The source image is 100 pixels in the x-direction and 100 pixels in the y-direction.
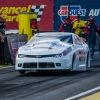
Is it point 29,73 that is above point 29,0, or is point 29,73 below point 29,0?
below

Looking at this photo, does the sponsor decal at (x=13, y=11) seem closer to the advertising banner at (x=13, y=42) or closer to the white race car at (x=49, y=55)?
the advertising banner at (x=13, y=42)

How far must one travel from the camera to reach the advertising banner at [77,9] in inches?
1171

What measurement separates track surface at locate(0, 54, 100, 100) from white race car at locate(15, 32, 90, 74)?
0.26 m

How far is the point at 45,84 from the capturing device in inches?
570

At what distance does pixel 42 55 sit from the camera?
54.4 feet

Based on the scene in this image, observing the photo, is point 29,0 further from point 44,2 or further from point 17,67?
point 17,67

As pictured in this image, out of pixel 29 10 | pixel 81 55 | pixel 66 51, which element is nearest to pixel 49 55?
pixel 66 51

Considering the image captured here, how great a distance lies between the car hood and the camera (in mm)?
16672

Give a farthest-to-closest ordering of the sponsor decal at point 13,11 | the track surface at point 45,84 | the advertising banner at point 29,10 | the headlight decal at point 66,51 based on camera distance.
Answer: the sponsor decal at point 13,11 < the advertising banner at point 29,10 < the headlight decal at point 66,51 < the track surface at point 45,84

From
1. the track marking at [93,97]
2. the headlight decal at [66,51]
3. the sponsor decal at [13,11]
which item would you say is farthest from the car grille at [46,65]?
the sponsor decal at [13,11]

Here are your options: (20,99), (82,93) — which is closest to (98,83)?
(82,93)

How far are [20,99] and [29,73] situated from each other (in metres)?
5.90

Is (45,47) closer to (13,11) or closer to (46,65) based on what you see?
(46,65)

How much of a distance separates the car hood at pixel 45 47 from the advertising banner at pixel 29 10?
12.6 meters
